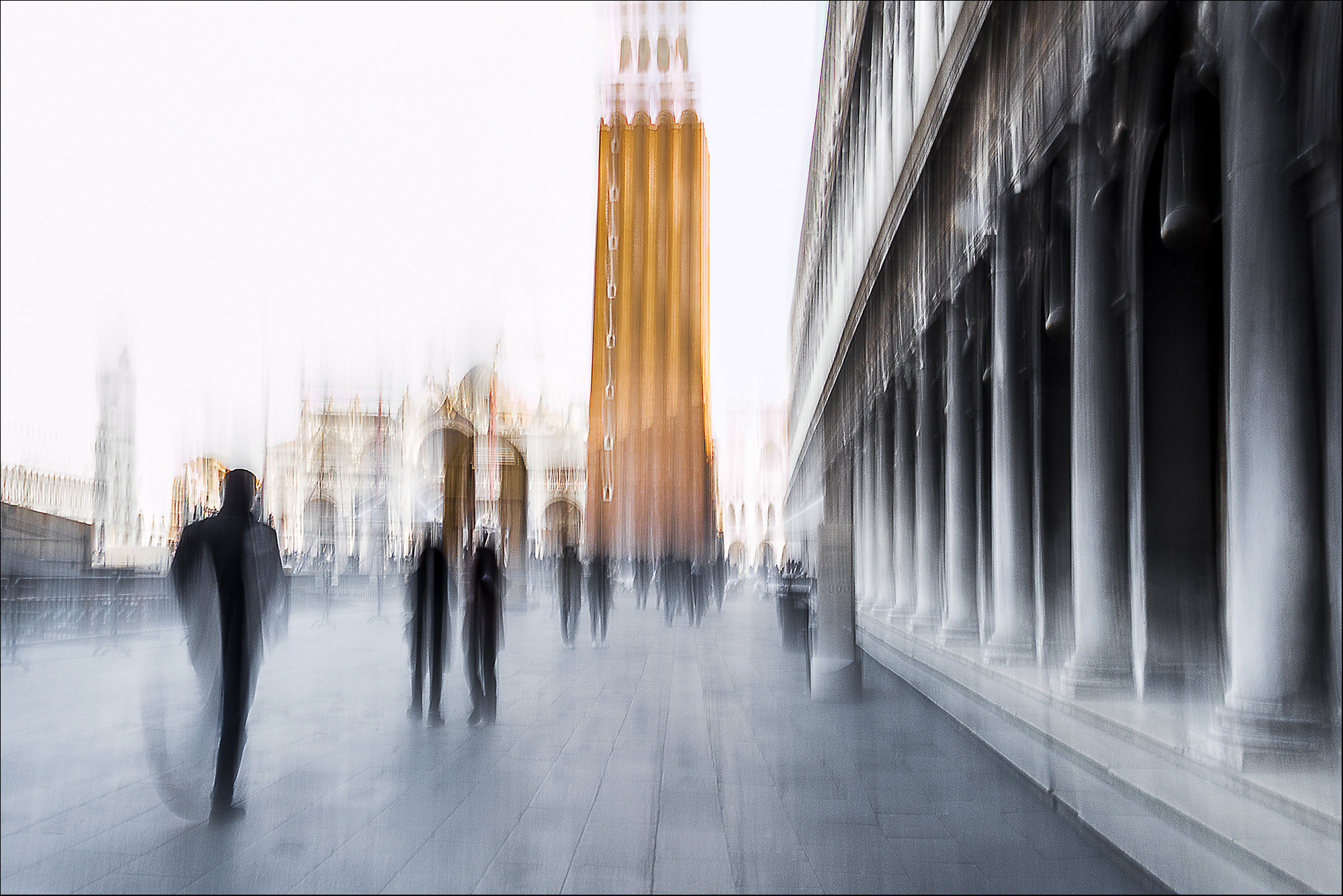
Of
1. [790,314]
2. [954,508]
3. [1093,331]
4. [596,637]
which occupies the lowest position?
[596,637]

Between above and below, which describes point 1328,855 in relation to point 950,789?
above

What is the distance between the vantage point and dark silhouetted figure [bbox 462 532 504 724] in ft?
26.8

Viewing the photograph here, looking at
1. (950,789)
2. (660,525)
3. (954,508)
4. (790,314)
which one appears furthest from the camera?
(660,525)

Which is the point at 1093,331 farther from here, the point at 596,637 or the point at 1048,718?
the point at 596,637

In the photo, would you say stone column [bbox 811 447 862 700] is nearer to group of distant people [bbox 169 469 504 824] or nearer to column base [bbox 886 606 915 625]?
group of distant people [bbox 169 469 504 824]

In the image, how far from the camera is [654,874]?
4121mm

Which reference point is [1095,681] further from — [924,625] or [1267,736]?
[924,625]

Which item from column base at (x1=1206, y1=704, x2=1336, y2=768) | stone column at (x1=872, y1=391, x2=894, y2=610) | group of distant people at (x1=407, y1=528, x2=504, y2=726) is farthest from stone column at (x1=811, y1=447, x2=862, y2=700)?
stone column at (x1=872, y1=391, x2=894, y2=610)

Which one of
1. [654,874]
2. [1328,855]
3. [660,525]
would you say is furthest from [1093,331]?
[660,525]

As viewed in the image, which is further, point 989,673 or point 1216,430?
point 989,673

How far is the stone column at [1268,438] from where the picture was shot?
445 cm

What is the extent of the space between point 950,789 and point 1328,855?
277cm

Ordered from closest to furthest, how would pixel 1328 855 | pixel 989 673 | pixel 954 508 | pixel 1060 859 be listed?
pixel 1328 855, pixel 1060 859, pixel 989 673, pixel 954 508

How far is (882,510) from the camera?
22250 millimetres
